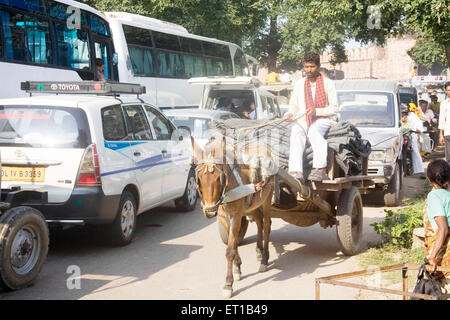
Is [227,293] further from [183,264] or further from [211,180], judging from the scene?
[183,264]

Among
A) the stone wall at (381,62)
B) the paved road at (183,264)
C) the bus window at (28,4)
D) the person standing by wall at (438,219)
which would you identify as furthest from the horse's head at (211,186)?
the stone wall at (381,62)

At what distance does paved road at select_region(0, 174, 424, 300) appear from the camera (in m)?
5.86

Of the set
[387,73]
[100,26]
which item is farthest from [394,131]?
[387,73]

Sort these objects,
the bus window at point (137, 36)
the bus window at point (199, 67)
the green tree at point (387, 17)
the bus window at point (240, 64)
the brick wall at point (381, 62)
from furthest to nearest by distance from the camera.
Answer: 1. the brick wall at point (381, 62)
2. the bus window at point (240, 64)
3. the bus window at point (199, 67)
4. the bus window at point (137, 36)
5. the green tree at point (387, 17)

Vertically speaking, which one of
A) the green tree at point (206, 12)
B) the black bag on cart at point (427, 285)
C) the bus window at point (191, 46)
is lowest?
the black bag on cart at point (427, 285)

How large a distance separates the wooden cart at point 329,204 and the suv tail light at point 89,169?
161 cm

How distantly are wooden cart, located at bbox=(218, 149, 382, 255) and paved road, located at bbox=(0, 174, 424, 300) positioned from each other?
0.34 metres

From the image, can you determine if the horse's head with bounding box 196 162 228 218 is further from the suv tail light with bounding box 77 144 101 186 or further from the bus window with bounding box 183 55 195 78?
the bus window with bounding box 183 55 195 78

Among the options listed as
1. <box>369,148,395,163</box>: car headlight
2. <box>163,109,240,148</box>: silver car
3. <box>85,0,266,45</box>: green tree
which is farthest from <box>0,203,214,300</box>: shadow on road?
<box>85,0,266,45</box>: green tree

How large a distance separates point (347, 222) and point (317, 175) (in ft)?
2.86

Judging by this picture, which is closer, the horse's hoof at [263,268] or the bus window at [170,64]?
the horse's hoof at [263,268]

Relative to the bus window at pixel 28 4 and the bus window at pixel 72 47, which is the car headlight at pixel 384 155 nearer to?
the bus window at pixel 72 47

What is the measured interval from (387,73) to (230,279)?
78038 millimetres

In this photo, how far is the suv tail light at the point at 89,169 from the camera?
700 centimetres
